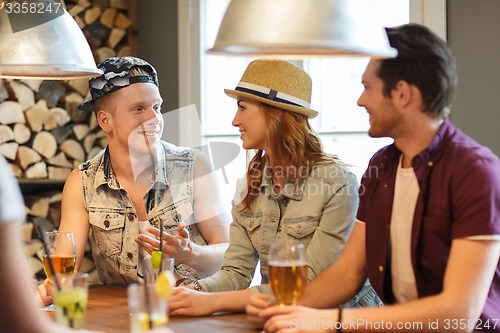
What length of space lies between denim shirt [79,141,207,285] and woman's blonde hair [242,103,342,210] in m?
0.38

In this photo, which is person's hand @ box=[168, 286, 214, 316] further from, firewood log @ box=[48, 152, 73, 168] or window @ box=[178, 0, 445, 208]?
firewood log @ box=[48, 152, 73, 168]

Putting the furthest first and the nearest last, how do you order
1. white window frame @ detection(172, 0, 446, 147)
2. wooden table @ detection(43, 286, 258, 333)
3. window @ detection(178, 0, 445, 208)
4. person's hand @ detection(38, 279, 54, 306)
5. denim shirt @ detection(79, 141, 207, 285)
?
1. white window frame @ detection(172, 0, 446, 147)
2. window @ detection(178, 0, 445, 208)
3. denim shirt @ detection(79, 141, 207, 285)
4. person's hand @ detection(38, 279, 54, 306)
5. wooden table @ detection(43, 286, 258, 333)

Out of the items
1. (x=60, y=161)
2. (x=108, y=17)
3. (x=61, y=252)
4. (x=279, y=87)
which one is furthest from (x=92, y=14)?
(x=61, y=252)

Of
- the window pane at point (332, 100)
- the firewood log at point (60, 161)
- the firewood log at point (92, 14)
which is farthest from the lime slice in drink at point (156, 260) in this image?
the firewood log at point (92, 14)

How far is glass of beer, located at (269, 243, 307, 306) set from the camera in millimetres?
1900

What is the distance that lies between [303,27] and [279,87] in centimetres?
107

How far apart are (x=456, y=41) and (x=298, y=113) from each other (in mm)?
1036

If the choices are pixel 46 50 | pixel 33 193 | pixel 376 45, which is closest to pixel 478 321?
pixel 376 45

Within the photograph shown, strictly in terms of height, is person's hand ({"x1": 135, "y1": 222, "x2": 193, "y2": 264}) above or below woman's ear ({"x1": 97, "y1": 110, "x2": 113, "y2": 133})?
below

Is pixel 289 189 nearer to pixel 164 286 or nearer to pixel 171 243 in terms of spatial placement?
pixel 171 243

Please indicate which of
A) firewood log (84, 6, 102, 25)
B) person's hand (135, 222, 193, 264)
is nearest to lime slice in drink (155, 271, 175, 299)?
person's hand (135, 222, 193, 264)

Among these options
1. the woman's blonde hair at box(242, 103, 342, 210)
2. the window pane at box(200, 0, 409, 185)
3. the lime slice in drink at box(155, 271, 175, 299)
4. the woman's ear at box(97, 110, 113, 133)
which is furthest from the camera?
the window pane at box(200, 0, 409, 185)

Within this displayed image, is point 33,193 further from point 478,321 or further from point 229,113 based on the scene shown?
point 478,321

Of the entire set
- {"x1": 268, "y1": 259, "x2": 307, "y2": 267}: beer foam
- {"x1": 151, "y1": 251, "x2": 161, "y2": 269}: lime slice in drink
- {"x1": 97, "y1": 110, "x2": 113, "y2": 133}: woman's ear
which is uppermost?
{"x1": 268, "y1": 259, "x2": 307, "y2": 267}: beer foam
